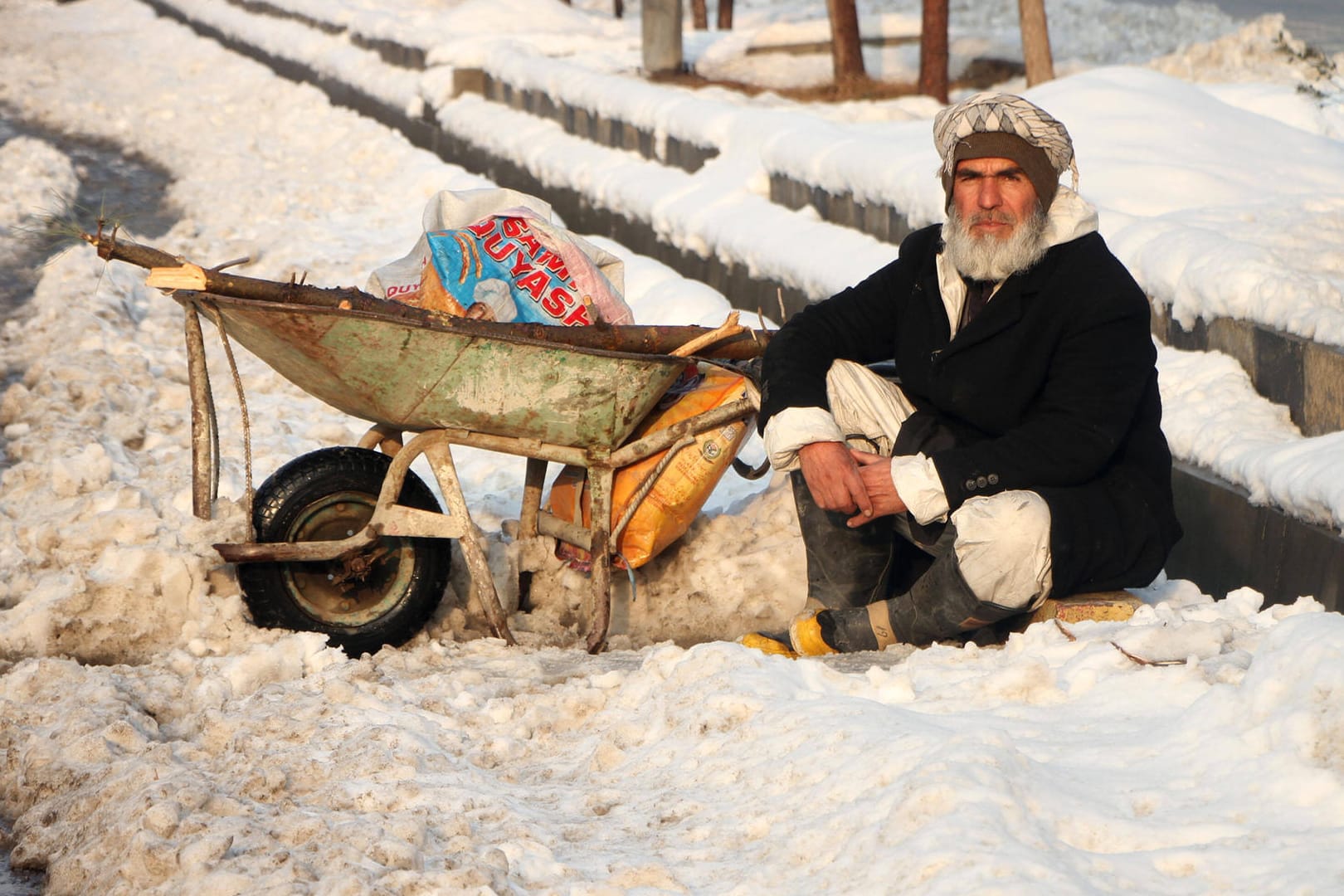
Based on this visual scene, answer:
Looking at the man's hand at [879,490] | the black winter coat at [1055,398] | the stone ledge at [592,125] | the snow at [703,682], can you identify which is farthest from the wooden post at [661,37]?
the man's hand at [879,490]

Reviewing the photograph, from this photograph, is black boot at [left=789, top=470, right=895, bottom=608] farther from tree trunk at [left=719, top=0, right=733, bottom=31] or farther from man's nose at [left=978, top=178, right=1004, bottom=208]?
tree trunk at [left=719, top=0, right=733, bottom=31]

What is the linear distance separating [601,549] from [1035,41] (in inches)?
299

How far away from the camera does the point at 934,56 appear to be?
10828mm

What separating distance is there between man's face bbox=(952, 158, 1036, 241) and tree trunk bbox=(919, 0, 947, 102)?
24.3ft

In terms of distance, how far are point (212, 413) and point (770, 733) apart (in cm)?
174

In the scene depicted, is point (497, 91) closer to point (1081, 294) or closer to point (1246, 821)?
point (1081, 294)

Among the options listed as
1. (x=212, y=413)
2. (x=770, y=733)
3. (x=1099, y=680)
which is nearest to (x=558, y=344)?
(x=212, y=413)

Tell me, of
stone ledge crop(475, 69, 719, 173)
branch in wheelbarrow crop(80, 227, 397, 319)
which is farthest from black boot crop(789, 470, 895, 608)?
stone ledge crop(475, 69, 719, 173)

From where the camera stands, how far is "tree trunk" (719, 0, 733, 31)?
1655 cm

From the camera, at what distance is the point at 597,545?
3945 mm

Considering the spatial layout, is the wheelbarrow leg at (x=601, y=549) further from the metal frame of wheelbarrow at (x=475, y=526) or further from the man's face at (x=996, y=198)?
the man's face at (x=996, y=198)

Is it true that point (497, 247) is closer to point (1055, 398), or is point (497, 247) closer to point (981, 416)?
point (981, 416)

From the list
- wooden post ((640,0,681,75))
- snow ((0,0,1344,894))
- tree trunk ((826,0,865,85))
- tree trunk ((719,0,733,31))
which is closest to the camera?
snow ((0,0,1344,894))

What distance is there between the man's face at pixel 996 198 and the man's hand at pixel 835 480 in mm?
638
